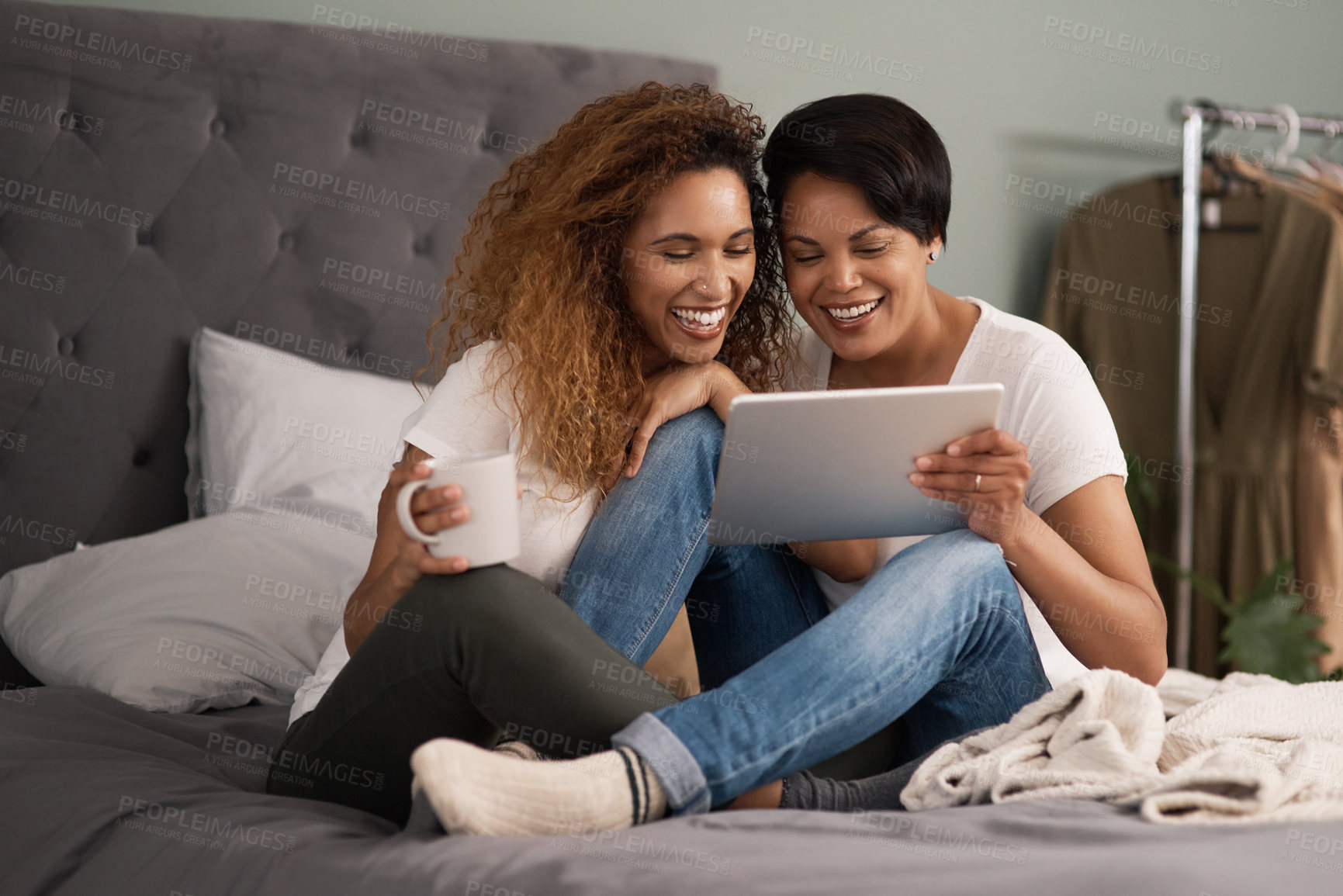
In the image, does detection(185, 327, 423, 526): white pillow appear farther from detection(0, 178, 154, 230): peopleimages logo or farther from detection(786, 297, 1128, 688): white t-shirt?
detection(786, 297, 1128, 688): white t-shirt

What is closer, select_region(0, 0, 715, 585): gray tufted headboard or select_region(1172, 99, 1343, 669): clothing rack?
select_region(0, 0, 715, 585): gray tufted headboard

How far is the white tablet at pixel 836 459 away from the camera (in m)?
1.04

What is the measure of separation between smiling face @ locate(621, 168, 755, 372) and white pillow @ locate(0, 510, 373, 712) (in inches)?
22.5

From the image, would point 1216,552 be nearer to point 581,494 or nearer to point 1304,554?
point 1304,554

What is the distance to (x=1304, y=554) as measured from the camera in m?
2.30

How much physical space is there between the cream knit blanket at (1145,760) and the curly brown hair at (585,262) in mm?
524

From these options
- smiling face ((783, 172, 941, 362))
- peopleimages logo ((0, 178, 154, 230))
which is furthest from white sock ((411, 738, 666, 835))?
peopleimages logo ((0, 178, 154, 230))

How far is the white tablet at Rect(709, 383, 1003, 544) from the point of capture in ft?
3.41

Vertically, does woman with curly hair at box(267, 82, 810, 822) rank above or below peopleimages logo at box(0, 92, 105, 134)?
below

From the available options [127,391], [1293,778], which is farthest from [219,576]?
[1293,778]

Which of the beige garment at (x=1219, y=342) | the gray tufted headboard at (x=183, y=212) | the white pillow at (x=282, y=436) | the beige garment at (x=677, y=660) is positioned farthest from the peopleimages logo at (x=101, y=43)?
the beige garment at (x=1219, y=342)

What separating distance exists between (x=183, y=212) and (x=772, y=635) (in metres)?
1.18

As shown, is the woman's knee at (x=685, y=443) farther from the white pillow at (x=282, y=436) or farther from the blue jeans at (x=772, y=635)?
the white pillow at (x=282, y=436)

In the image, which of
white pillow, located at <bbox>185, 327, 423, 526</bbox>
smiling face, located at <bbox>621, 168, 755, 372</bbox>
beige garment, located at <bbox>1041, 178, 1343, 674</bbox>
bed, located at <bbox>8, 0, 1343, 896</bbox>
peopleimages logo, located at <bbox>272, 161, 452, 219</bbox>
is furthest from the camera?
beige garment, located at <bbox>1041, 178, 1343, 674</bbox>
